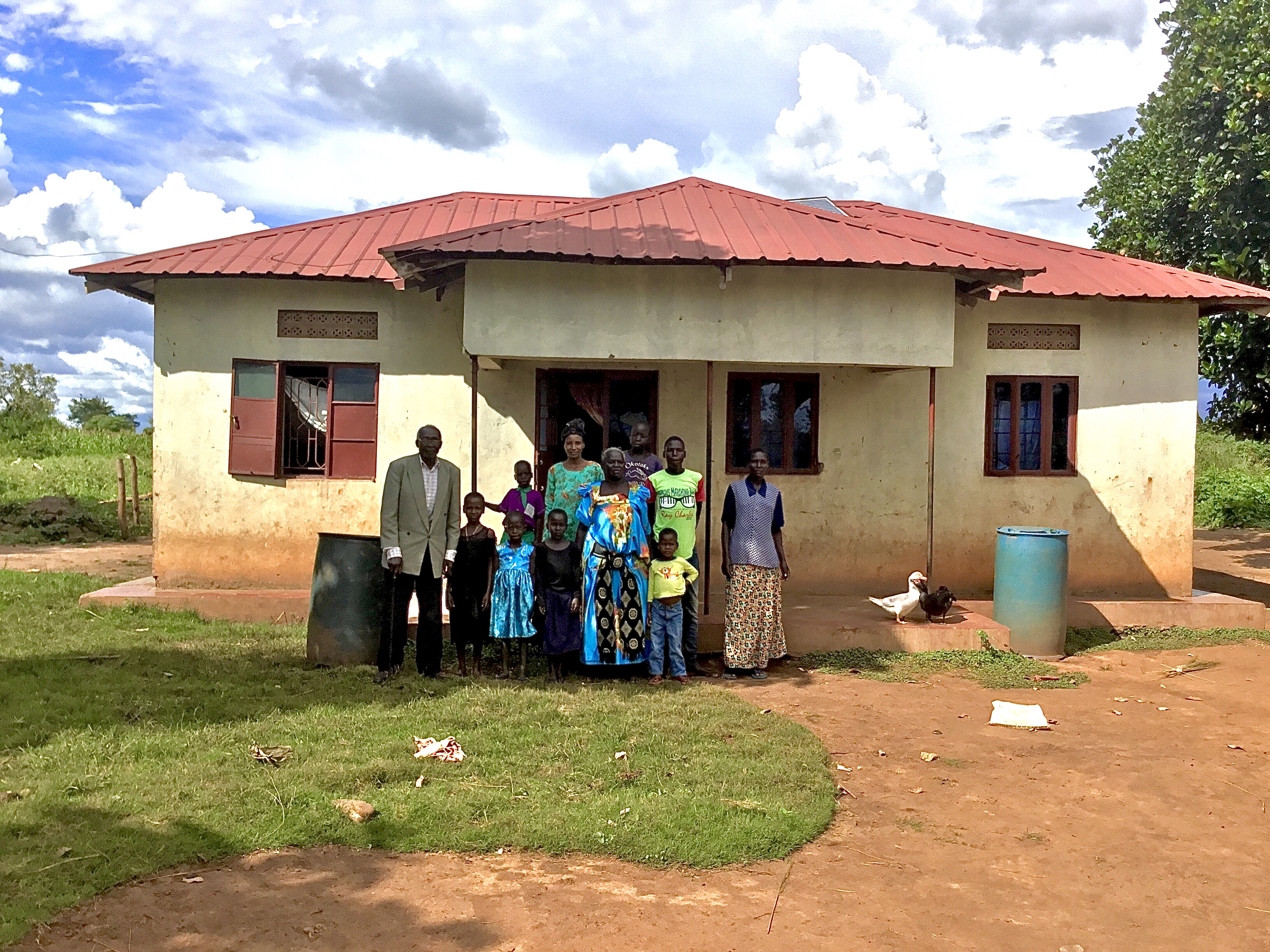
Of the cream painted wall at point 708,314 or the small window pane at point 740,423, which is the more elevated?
the cream painted wall at point 708,314

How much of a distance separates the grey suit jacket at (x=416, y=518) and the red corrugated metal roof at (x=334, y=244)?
307cm

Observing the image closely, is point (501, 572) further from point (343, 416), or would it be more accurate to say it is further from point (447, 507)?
point (343, 416)

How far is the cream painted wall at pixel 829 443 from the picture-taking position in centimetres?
954

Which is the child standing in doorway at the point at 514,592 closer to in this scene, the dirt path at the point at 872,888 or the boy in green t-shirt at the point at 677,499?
the boy in green t-shirt at the point at 677,499

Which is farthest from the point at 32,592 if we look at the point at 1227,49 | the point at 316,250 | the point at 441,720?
the point at 1227,49

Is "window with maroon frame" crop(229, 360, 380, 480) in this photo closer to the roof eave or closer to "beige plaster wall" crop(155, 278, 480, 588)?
"beige plaster wall" crop(155, 278, 480, 588)

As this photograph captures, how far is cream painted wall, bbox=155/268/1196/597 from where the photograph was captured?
376 inches

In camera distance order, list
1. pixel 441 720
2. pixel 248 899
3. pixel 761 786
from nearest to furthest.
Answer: pixel 248 899 → pixel 761 786 → pixel 441 720

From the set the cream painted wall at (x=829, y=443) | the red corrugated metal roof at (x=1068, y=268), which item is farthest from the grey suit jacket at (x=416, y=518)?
the red corrugated metal roof at (x=1068, y=268)

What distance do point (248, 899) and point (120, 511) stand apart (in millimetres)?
14553

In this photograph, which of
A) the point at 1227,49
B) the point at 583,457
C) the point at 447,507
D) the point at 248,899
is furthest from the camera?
the point at 1227,49

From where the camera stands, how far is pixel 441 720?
5812 millimetres

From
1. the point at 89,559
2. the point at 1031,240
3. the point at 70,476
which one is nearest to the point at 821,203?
the point at 1031,240

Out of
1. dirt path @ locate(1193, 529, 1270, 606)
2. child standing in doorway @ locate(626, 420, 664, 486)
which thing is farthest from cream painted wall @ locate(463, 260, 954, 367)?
dirt path @ locate(1193, 529, 1270, 606)
